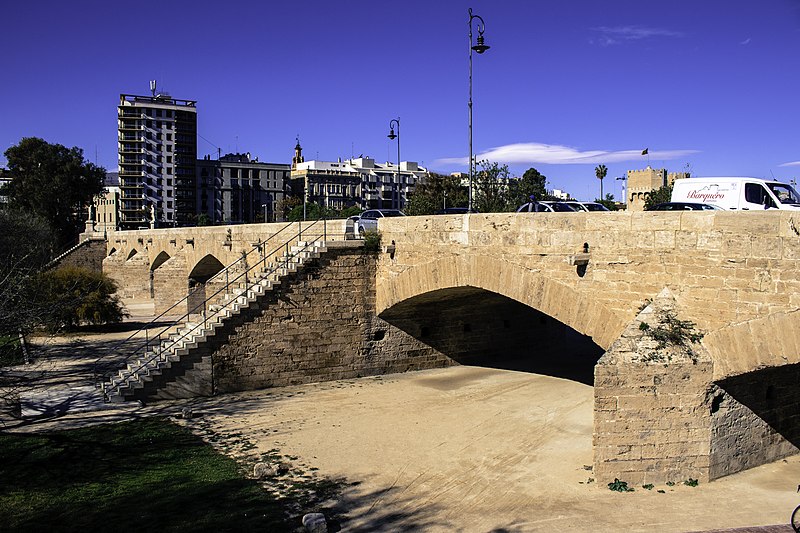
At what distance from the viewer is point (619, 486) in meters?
9.68

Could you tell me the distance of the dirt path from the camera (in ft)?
30.1

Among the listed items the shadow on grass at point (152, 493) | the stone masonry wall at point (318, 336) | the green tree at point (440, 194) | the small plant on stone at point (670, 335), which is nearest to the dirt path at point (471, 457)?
the shadow on grass at point (152, 493)

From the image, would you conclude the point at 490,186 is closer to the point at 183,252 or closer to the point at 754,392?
the point at 183,252

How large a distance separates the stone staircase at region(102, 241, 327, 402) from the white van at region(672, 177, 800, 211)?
10038 millimetres

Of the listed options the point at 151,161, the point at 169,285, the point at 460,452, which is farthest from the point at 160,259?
the point at 151,161

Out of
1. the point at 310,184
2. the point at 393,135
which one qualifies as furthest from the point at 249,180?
the point at 393,135

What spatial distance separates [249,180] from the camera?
9694cm

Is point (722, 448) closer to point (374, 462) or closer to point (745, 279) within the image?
point (745, 279)

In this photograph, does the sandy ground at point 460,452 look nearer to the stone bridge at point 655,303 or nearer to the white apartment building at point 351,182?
the stone bridge at point 655,303

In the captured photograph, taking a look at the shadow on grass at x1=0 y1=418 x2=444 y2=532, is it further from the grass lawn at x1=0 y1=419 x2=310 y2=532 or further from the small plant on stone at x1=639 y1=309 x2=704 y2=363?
the small plant on stone at x1=639 y1=309 x2=704 y2=363

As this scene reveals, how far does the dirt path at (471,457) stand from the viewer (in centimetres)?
916

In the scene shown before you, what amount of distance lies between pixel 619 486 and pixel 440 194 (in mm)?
34086

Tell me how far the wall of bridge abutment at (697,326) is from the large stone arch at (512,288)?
0.04 metres

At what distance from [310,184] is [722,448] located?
8964cm
